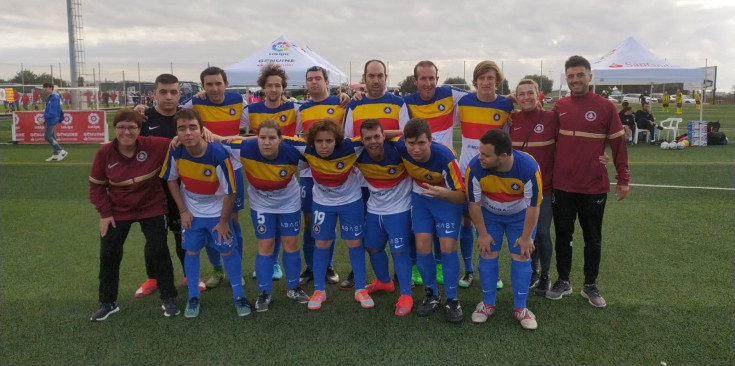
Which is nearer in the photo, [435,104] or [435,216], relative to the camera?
[435,216]

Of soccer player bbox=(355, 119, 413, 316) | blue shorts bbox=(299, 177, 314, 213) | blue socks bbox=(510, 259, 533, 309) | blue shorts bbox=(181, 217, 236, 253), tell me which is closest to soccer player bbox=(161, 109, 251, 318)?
blue shorts bbox=(181, 217, 236, 253)

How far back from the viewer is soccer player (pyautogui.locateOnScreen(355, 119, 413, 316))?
3730 millimetres

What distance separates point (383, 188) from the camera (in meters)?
3.81

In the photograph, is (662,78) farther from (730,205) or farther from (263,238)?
(263,238)

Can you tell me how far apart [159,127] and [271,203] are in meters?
1.20

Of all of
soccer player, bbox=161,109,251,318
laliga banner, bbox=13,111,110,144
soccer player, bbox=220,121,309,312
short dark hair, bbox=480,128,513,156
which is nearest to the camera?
short dark hair, bbox=480,128,513,156

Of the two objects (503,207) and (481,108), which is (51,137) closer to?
(481,108)

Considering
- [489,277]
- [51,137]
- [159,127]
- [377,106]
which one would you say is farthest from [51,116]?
[489,277]

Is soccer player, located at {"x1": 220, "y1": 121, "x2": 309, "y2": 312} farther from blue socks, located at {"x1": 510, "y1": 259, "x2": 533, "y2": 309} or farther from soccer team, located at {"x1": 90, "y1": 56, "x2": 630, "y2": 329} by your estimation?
blue socks, located at {"x1": 510, "y1": 259, "x2": 533, "y2": 309}

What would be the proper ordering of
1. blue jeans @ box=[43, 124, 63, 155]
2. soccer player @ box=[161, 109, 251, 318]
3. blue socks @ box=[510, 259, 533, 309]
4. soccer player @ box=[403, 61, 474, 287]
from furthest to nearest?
blue jeans @ box=[43, 124, 63, 155] < soccer player @ box=[403, 61, 474, 287] < soccer player @ box=[161, 109, 251, 318] < blue socks @ box=[510, 259, 533, 309]

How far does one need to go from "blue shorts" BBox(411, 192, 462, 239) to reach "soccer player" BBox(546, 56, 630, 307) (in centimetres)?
90

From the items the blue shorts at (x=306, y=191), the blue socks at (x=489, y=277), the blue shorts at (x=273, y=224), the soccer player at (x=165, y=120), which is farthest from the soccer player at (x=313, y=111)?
the blue socks at (x=489, y=277)

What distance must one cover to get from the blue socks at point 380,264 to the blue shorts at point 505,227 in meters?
0.93

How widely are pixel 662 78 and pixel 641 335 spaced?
Result: 586 inches
